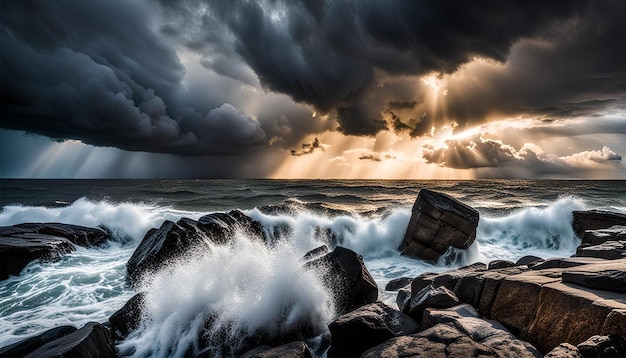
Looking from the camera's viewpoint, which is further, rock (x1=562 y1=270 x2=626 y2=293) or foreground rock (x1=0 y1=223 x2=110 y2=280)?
foreground rock (x1=0 y1=223 x2=110 y2=280)

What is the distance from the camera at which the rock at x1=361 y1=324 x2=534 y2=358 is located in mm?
3172

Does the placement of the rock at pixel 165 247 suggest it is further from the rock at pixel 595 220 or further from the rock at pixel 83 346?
the rock at pixel 595 220

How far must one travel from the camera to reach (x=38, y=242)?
396 inches

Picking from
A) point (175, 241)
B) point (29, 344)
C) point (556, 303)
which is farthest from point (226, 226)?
point (556, 303)

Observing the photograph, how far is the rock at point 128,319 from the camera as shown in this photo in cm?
595

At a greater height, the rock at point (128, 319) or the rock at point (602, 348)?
the rock at point (602, 348)

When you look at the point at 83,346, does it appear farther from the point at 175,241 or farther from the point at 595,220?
the point at 595,220

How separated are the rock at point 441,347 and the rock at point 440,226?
832 cm

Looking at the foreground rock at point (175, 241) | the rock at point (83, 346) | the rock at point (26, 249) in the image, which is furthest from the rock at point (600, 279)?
the rock at point (26, 249)

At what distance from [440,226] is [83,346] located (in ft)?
35.9

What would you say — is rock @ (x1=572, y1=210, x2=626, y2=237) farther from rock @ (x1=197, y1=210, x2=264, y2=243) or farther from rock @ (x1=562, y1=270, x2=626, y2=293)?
rock @ (x1=197, y1=210, x2=264, y2=243)

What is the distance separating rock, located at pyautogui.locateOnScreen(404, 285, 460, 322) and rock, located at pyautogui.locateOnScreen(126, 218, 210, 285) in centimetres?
665

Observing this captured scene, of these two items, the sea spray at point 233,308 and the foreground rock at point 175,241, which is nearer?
the sea spray at point 233,308

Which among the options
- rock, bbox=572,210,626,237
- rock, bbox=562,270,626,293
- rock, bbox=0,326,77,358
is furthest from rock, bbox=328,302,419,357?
rock, bbox=572,210,626,237
